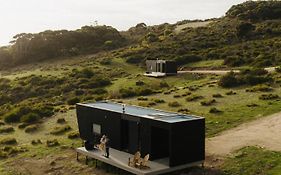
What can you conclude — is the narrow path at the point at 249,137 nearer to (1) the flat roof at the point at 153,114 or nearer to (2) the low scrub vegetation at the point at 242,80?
(1) the flat roof at the point at 153,114

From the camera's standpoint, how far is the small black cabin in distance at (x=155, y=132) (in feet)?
63.4

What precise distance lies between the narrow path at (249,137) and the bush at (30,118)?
1941 centimetres

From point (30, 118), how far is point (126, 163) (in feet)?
68.4

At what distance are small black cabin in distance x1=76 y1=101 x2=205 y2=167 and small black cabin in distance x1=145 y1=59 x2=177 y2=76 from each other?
→ 35577 mm

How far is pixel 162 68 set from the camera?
60.2 metres

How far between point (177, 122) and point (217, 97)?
2051 centimetres

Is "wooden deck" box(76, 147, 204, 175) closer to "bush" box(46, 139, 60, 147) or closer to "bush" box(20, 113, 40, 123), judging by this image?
"bush" box(46, 139, 60, 147)

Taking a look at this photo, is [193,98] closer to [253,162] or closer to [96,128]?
[96,128]

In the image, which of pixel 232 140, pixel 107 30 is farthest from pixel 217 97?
pixel 107 30

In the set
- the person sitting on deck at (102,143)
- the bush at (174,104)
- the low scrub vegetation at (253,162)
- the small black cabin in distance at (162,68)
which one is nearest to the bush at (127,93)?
the bush at (174,104)

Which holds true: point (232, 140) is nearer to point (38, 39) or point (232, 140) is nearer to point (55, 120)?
point (55, 120)

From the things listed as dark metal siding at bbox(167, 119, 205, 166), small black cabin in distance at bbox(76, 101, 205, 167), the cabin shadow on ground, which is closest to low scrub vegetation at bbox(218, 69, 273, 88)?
small black cabin in distance at bbox(76, 101, 205, 167)

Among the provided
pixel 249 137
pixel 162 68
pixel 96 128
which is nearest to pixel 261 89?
pixel 249 137

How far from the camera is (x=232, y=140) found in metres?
24.9
